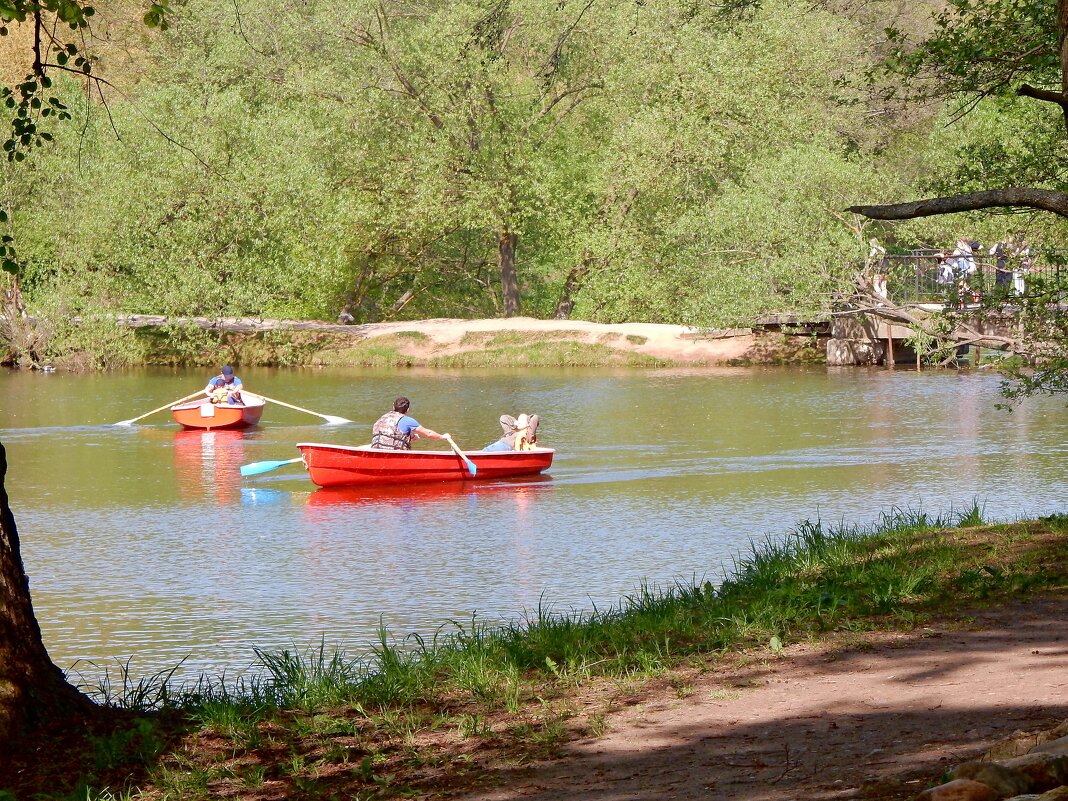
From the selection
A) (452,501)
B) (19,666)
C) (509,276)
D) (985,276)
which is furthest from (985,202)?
(509,276)

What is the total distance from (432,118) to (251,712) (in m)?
41.2

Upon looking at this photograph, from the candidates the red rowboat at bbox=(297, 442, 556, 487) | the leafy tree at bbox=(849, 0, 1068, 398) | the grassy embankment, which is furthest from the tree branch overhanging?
the grassy embankment

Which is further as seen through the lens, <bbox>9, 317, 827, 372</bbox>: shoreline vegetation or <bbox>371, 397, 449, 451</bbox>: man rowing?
<bbox>9, 317, 827, 372</bbox>: shoreline vegetation

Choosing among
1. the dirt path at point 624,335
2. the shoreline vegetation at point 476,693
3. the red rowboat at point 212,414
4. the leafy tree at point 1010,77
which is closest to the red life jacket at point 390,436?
the red rowboat at point 212,414

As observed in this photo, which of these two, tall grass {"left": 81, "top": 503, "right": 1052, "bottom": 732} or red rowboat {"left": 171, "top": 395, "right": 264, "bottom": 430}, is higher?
red rowboat {"left": 171, "top": 395, "right": 264, "bottom": 430}

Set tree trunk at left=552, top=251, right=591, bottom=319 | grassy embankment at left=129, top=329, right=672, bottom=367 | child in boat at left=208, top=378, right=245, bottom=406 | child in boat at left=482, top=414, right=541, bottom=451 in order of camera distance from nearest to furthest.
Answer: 1. child in boat at left=482, top=414, right=541, bottom=451
2. child in boat at left=208, top=378, right=245, bottom=406
3. grassy embankment at left=129, top=329, right=672, bottom=367
4. tree trunk at left=552, top=251, right=591, bottom=319

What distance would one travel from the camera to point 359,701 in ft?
23.1

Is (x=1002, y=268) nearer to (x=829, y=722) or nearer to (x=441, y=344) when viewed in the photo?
(x=829, y=722)

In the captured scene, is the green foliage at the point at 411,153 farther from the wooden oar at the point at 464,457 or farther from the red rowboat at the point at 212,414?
the wooden oar at the point at 464,457

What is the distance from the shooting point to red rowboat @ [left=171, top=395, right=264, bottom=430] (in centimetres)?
2798

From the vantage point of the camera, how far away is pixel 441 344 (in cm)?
4428

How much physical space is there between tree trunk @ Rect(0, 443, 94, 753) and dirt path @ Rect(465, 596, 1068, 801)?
210 centimetres

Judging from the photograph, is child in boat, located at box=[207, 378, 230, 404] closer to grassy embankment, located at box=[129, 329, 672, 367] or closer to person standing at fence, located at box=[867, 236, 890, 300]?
person standing at fence, located at box=[867, 236, 890, 300]

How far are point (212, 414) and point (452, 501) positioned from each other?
9.89 m
